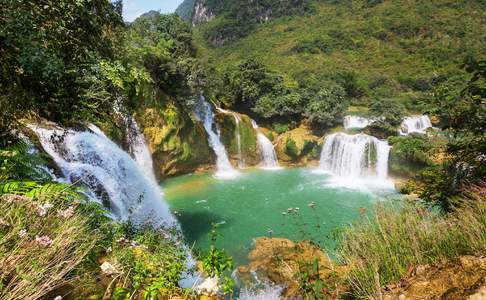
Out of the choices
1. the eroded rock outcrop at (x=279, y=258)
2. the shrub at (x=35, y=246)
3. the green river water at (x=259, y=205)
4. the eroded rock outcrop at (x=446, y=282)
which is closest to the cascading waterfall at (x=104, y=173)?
the green river water at (x=259, y=205)

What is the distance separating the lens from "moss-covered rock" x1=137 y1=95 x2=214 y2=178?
45.9ft

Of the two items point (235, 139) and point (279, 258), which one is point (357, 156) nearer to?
point (235, 139)

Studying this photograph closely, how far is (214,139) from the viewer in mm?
17781

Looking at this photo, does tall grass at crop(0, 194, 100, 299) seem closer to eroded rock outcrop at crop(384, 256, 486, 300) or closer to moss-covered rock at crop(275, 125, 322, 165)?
eroded rock outcrop at crop(384, 256, 486, 300)

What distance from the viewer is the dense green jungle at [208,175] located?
262 centimetres

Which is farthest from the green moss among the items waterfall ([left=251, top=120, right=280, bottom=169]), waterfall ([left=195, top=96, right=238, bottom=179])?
waterfall ([left=195, top=96, right=238, bottom=179])

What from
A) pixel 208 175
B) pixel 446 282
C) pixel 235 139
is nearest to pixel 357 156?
pixel 235 139

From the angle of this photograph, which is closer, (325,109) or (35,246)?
(35,246)

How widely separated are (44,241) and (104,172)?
552 cm

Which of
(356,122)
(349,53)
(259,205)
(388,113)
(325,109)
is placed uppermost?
(349,53)

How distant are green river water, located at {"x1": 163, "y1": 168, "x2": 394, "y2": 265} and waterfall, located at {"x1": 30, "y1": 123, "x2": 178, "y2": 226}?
1.11 m

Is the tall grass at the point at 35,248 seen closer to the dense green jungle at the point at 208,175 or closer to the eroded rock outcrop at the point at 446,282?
the dense green jungle at the point at 208,175

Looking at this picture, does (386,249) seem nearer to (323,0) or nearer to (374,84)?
(374,84)

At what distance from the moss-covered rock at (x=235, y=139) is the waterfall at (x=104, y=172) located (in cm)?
914
